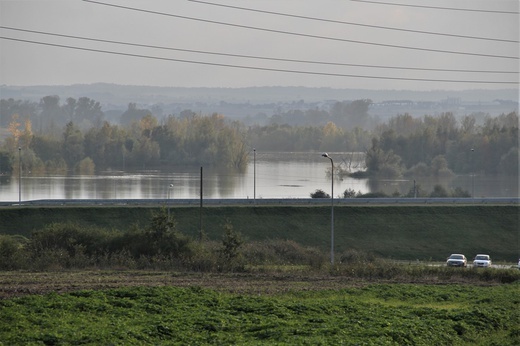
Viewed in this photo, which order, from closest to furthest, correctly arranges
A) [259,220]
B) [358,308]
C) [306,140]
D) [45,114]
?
[358,308] < [259,220] < [306,140] < [45,114]

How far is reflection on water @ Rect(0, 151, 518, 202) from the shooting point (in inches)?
2761

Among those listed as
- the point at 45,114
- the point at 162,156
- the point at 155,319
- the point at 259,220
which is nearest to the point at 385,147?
the point at 162,156

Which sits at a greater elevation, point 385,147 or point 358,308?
point 385,147

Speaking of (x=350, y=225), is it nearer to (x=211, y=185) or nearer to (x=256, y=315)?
(x=211, y=185)

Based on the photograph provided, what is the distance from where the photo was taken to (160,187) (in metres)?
75.7

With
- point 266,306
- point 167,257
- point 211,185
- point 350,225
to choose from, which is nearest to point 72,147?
point 211,185

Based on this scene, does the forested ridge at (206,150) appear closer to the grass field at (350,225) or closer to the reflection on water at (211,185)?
the reflection on water at (211,185)

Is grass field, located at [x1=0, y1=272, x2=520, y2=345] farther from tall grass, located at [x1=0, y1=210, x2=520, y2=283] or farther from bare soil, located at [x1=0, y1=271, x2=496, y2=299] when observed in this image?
tall grass, located at [x1=0, y1=210, x2=520, y2=283]

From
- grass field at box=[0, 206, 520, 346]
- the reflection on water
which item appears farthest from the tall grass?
the reflection on water

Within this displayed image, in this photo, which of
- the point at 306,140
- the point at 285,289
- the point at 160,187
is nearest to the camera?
the point at 285,289

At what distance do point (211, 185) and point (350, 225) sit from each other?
2925 cm

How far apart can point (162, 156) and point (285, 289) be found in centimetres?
7791

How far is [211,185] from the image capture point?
7869 cm

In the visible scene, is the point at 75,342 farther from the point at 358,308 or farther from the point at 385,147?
the point at 385,147
